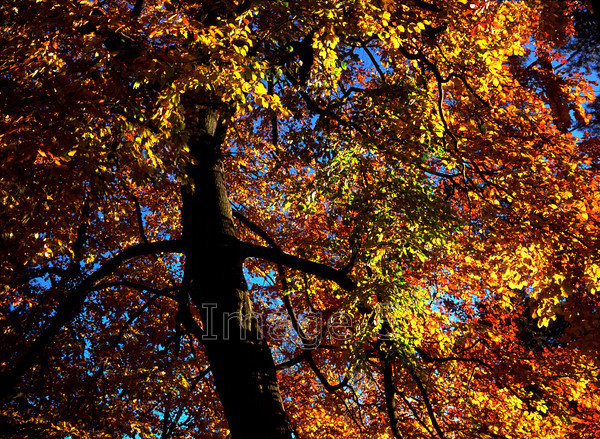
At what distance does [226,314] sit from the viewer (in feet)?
17.5

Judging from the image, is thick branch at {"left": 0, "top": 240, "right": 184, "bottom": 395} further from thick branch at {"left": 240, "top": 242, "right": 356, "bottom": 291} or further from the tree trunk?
thick branch at {"left": 240, "top": 242, "right": 356, "bottom": 291}

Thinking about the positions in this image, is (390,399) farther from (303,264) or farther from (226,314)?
(226,314)

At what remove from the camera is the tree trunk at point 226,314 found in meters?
4.77

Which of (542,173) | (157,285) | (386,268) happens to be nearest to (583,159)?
(542,173)

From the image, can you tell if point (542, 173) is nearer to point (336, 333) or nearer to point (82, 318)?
point (336, 333)

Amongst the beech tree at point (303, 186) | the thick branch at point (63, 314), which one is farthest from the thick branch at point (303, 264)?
the thick branch at point (63, 314)

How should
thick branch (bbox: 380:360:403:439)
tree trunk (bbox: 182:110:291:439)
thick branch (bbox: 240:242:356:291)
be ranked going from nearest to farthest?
tree trunk (bbox: 182:110:291:439), thick branch (bbox: 240:242:356:291), thick branch (bbox: 380:360:403:439)

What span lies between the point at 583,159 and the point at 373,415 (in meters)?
7.74

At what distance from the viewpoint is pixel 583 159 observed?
7586mm

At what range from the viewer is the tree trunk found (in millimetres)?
4773

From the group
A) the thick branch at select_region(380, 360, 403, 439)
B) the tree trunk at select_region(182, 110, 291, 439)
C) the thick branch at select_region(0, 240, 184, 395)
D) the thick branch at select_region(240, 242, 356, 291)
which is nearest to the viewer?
the tree trunk at select_region(182, 110, 291, 439)

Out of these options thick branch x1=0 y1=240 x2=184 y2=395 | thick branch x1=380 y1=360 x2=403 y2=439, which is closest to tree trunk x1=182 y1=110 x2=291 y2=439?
thick branch x1=0 y1=240 x2=184 y2=395

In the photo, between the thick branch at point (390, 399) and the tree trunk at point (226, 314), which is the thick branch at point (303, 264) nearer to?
the tree trunk at point (226, 314)

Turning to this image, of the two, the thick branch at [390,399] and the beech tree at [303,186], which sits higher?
the beech tree at [303,186]
